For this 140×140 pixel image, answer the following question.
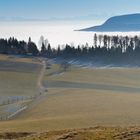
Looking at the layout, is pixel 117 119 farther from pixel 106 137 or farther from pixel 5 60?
pixel 5 60

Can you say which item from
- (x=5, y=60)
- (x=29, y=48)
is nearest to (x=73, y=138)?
(x=5, y=60)

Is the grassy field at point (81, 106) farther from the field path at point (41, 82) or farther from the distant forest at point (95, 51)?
the distant forest at point (95, 51)

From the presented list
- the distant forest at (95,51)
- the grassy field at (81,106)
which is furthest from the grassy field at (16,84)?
the distant forest at (95,51)

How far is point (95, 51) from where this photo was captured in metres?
128

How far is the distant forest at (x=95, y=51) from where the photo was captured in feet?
401

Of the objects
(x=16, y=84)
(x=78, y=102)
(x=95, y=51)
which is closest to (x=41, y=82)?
(x=16, y=84)

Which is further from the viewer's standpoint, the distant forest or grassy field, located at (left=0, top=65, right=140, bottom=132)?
the distant forest

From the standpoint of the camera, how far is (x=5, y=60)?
102 metres

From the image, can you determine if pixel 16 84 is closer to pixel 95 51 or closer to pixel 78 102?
pixel 78 102

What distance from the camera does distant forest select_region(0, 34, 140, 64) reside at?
122312 mm

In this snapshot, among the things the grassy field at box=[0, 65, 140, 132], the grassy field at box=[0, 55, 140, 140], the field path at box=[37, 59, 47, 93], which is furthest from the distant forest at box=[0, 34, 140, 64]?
the grassy field at box=[0, 65, 140, 132]

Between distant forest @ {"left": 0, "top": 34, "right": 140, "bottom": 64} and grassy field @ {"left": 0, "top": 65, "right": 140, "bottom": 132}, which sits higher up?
distant forest @ {"left": 0, "top": 34, "right": 140, "bottom": 64}

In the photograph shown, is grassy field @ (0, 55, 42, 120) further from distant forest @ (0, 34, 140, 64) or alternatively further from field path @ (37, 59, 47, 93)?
distant forest @ (0, 34, 140, 64)

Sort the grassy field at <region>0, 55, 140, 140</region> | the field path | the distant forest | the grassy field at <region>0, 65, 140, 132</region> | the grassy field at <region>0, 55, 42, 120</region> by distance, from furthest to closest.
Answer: the distant forest → the field path → the grassy field at <region>0, 55, 42, 120</region> → the grassy field at <region>0, 65, 140, 132</region> → the grassy field at <region>0, 55, 140, 140</region>
